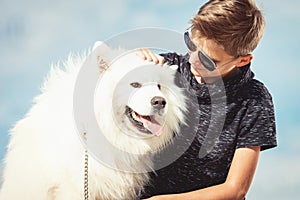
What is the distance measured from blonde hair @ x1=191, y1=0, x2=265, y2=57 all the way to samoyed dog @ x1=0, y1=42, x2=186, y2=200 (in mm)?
253

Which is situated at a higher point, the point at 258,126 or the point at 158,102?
the point at 158,102

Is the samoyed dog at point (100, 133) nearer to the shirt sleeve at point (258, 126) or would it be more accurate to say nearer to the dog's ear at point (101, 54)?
the dog's ear at point (101, 54)

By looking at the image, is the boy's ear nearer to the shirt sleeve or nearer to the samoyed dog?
the shirt sleeve

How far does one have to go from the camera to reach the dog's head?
2.61 metres

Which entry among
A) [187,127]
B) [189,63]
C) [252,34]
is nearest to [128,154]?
[187,127]

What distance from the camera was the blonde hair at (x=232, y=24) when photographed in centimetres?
266

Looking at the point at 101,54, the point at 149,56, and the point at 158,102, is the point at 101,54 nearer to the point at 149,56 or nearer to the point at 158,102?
the point at 149,56

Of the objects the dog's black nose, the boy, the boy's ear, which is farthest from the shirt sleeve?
the dog's black nose

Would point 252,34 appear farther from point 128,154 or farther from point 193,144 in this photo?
point 128,154

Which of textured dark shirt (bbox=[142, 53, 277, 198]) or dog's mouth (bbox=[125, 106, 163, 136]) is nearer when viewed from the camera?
dog's mouth (bbox=[125, 106, 163, 136])

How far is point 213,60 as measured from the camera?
274cm

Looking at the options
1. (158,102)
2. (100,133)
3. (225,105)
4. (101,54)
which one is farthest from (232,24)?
(100,133)

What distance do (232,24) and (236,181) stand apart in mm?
682

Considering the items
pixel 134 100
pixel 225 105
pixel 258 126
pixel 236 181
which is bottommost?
pixel 236 181
